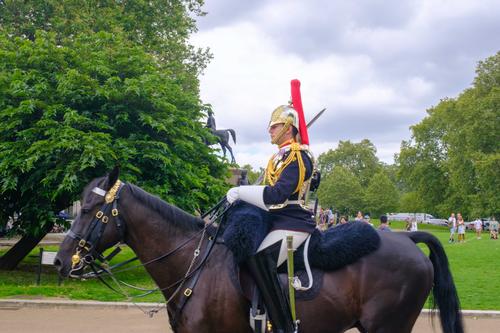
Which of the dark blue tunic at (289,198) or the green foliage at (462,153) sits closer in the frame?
the dark blue tunic at (289,198)

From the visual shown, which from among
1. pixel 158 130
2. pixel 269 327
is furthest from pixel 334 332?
pixel 158 130

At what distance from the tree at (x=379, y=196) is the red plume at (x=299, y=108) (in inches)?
3182

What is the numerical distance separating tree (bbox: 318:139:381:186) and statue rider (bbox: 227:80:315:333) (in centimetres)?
9299

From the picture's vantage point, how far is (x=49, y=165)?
13.4m

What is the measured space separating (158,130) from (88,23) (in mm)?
11767

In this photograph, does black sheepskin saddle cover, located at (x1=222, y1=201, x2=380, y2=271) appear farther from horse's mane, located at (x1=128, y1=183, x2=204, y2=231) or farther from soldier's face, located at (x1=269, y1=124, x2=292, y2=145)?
soldier's face, located at (x1=269, y1=124, x2=292, y2=145)

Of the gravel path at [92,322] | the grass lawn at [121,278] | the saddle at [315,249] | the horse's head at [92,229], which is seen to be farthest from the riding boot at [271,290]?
the grass lawn at [121,278]

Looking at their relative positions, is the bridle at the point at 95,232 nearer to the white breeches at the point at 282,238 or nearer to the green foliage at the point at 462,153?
the white breeches at the point at 282,238

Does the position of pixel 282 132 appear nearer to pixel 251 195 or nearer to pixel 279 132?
pixel 279 132

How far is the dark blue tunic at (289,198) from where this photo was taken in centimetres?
479

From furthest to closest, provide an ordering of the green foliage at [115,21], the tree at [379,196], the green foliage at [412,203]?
the tree at [379,196], the green foliage at [412,203], the green foliage at [115,21]

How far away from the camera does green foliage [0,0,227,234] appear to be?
42.8ft

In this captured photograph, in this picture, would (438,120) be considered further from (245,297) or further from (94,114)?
(245,297)

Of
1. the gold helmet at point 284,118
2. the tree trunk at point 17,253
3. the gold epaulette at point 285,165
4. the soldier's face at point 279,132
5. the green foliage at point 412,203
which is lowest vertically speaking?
the tree trunk at point 17,253
